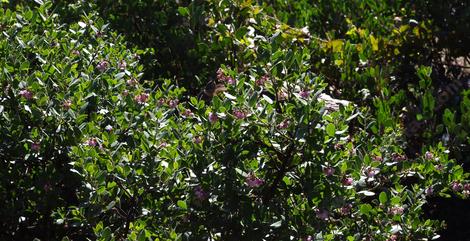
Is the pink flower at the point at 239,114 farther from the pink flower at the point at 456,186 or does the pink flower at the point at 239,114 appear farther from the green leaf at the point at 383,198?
the pink flower at the point at 456,186

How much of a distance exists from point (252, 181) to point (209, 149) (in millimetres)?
195

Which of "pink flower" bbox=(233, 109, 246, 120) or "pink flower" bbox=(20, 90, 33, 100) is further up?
"pink flower" bbox=(20, 90, 33, 100)

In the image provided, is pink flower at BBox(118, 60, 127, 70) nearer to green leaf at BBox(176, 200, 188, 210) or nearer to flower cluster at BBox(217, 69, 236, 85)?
flower cluster at BBox(217, 69, 236, 85)

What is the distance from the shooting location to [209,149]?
8.88 ft

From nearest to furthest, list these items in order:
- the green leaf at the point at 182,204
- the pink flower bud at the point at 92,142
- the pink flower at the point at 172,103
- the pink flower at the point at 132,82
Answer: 1. the green leaf at the point at 182,204
2. the pink flower bud at the point at 92,142
3. the pink flower at the point at 172,103
4. the pink flower at the point at 132,82

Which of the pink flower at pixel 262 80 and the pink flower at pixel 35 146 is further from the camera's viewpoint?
the pink flower at pixel 35 146

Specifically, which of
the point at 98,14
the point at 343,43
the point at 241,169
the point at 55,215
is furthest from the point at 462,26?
the point at 55,215

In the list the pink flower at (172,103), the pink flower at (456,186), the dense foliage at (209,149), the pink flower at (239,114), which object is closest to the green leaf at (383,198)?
the dense foliage at (209,149)

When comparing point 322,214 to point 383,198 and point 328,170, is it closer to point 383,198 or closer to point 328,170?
point 328,170

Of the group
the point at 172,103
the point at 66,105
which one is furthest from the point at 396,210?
the point at 66,105

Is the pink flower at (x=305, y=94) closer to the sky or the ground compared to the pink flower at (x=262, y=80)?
closer to the ground

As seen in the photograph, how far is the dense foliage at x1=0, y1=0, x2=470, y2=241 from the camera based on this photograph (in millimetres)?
2680

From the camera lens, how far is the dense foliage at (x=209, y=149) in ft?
8.79

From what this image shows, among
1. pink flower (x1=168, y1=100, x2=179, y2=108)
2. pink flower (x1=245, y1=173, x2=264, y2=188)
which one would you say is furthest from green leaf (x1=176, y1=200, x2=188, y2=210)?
pink flower (x1=168, y1=100, x2=179, y2=108)
